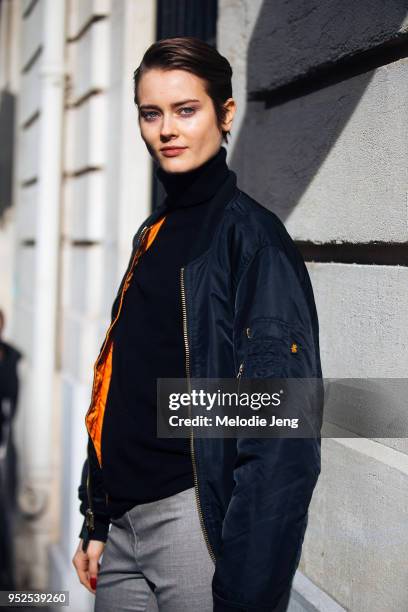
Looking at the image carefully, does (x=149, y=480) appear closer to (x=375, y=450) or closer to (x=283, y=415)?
(x=283, y=415)

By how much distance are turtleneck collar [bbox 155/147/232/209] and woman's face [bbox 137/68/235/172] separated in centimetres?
2

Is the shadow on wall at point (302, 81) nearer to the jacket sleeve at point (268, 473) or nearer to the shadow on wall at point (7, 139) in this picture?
the jacket sleeve at point (268, 473)

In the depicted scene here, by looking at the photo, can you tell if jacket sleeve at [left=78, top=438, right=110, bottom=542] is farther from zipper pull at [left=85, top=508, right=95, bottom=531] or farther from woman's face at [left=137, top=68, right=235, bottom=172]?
woman's face at [left=137, top=68, right=235, bottom=172]

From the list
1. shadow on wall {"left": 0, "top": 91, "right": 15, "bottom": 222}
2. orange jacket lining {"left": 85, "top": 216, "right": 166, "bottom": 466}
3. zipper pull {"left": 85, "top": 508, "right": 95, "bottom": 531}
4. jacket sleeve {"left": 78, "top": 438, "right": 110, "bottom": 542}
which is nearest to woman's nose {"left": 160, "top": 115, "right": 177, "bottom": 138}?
orange jacket lining {"left": 85, "top": 216, "right": 166, "bottom": 466}

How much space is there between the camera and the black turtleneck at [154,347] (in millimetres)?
2166

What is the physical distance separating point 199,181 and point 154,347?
0.42m

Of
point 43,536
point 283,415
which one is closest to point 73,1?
point 43,536

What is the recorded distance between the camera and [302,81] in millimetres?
2965

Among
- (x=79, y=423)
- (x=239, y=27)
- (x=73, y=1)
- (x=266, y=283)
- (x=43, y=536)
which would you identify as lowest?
(x=43, y=536)

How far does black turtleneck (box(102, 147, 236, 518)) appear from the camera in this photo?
2166 mm

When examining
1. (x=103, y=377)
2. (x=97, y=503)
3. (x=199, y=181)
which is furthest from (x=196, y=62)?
(x=97, y=503)

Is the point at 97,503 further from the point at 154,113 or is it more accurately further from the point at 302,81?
the point at 302,81

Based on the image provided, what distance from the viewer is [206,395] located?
2082mm

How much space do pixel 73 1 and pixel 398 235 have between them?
15.0 feet
